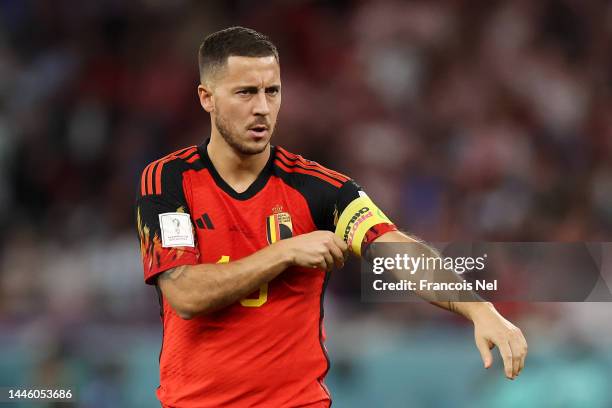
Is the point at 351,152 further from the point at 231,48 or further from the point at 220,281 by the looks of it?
the point at 220,281

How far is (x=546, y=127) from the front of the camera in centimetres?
920

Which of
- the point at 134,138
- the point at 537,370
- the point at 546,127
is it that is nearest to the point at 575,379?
the point at 537,370

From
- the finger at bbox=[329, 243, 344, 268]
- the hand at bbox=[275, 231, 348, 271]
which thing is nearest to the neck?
the hand at bbox=[275, 231, 348, 271]

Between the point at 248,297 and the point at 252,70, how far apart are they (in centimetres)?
89

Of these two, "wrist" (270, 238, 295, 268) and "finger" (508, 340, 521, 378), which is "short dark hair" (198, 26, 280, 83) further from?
"finger" (508, 340, 521, 378)

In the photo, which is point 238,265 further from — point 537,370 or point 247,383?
point 537,370

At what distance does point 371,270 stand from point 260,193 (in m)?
0.55

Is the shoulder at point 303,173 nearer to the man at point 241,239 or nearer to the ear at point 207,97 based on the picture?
the man at point 241,239

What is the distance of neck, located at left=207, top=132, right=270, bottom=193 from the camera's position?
393cm

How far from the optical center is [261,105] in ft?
A: 12.5

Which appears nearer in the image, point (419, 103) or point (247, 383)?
point (247, 383)

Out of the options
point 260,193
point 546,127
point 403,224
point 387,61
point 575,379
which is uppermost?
point 387,61

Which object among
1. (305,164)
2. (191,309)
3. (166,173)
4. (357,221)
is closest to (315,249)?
(357,221)

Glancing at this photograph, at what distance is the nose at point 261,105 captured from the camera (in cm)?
380
